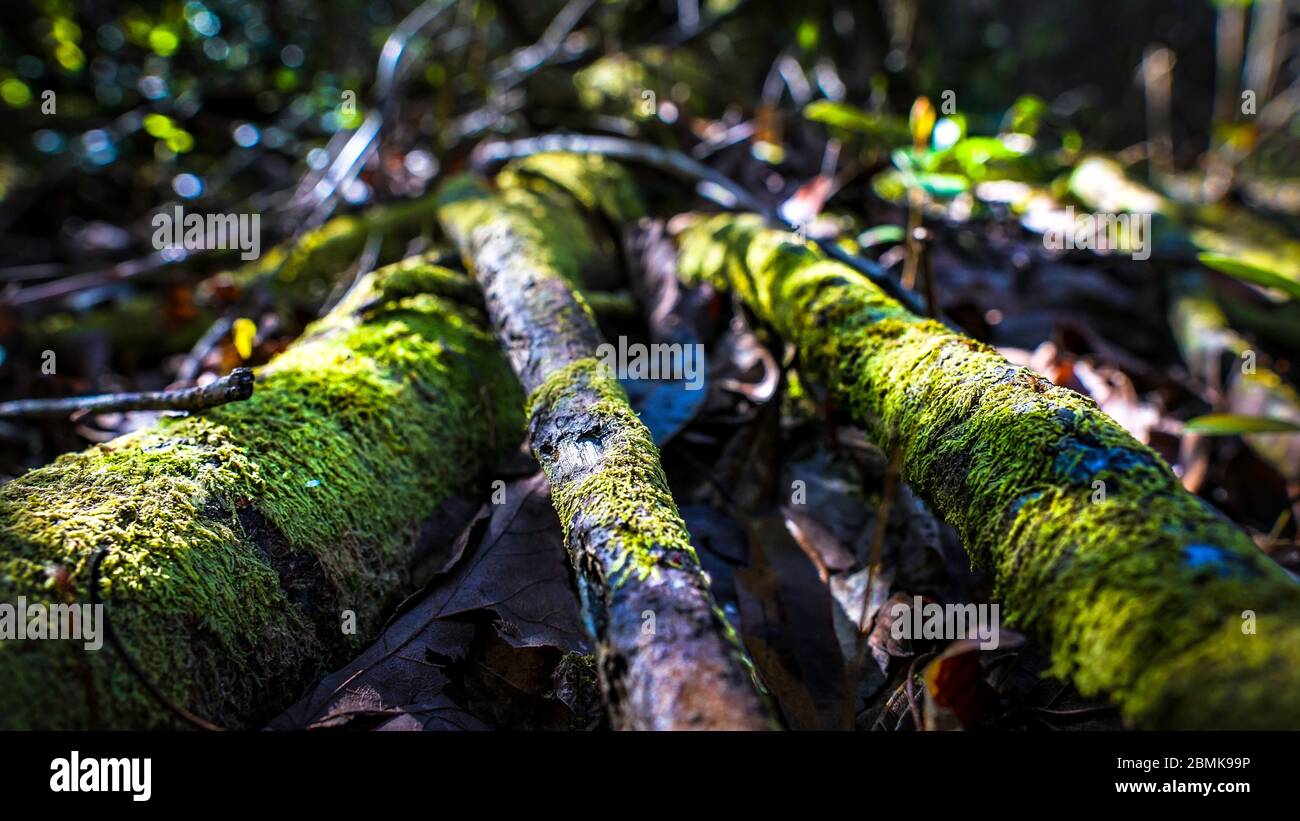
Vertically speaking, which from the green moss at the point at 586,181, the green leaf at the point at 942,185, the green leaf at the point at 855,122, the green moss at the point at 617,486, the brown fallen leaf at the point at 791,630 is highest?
the green leaf at the point at 855,122

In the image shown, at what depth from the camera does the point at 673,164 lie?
376cm

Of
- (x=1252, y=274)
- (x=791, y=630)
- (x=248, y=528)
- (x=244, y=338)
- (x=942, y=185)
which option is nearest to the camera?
(x=248, y=528)

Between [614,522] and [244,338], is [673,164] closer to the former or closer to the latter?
[244,338]

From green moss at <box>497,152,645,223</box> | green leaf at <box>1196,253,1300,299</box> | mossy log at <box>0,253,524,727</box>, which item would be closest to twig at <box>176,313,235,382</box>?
mossy log at <box>0,253,524,727</box>

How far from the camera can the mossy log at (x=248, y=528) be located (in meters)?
1.24

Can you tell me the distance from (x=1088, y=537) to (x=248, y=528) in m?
1.66

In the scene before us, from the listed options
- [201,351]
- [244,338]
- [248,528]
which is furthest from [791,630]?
[201,351]

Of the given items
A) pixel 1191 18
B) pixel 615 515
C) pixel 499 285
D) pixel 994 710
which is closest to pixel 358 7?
pixel 499 285

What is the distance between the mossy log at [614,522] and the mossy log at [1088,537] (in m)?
0.54

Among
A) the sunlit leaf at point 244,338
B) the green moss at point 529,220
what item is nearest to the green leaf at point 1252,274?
the green moss at point 529,220

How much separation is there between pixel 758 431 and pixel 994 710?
1.12 m

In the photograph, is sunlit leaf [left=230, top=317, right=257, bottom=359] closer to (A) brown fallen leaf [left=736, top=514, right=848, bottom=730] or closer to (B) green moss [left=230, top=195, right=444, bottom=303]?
(B) green moss [left=230, top=195, right=444, bottom=303]

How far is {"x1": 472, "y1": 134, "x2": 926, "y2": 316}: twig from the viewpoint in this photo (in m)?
2.55

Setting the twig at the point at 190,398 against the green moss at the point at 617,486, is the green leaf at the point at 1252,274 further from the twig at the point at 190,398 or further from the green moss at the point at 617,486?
the twig at the point at 190,398
